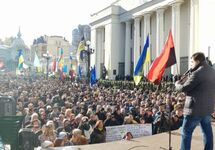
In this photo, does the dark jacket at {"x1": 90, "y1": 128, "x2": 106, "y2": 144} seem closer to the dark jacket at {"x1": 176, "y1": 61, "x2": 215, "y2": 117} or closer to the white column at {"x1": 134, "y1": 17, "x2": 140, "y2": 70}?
the dark jacket at {"x1": 176, "y1": 61, "x2": 215, "y2": 117}

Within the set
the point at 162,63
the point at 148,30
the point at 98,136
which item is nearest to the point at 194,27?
the point at 148,30

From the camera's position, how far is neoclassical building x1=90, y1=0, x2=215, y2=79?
3045 centimetres

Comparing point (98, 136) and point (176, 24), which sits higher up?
point (176, 24)

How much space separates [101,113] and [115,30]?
38.0 m

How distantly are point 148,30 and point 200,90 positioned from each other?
123ft

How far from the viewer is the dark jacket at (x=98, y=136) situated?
8836 millimetres

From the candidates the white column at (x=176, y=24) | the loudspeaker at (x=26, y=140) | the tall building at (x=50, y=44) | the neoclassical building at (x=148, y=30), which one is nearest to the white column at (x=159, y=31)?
the neoclassical building at (x=148, y=30)

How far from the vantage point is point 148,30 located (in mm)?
42219

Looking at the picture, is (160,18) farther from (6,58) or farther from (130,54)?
(6,58)

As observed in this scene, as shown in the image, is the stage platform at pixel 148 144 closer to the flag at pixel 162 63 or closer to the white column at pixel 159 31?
the flag at pixel 162 63

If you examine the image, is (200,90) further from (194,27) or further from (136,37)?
(136,37)

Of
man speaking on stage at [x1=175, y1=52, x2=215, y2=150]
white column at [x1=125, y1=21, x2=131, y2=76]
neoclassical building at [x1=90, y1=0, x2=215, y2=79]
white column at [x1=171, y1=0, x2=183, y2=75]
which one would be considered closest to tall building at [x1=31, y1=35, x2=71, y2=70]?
neoclassical building at [x1=90, y1=0, x2=215, y2=79]

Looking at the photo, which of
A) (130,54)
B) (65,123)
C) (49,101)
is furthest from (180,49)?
(65,123)

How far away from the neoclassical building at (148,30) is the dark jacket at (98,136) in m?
18.0
